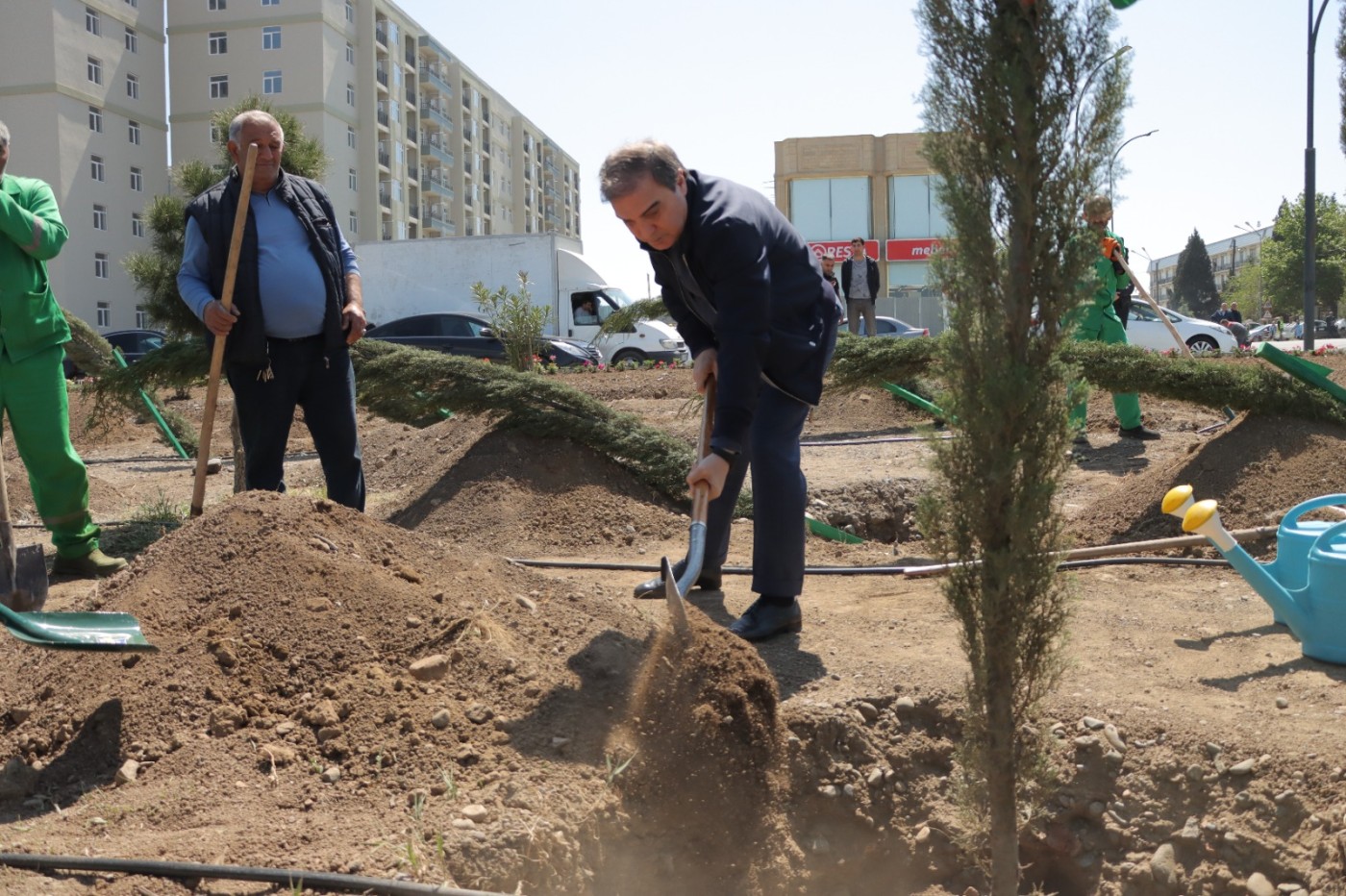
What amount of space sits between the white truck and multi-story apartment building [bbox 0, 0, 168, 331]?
51.4 ft

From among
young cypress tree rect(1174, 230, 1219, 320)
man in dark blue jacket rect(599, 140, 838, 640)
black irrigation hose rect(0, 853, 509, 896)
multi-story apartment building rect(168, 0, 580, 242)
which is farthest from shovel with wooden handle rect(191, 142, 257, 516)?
young cypress tree rect(1174, 230, 1219, 320)

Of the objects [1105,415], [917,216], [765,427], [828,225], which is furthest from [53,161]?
[765,427]

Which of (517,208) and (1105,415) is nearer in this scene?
(1105,415)

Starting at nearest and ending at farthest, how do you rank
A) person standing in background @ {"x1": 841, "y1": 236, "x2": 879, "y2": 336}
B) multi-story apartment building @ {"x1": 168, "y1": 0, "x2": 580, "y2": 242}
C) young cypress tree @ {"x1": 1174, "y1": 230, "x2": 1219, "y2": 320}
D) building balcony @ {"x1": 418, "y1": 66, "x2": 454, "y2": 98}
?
person standing in background @ {"x1": 841, "y1": 236, "x2": 879, "y2": 336}
multi-story apartment building @ {"x1": 168, "y1": 0, "x2": 580, "y2": 242}
building balcony @ {"x1": 418, "y1": 66, "x2": 454, "y2": 98}
young cypress tree @ {"x1": 1174, "y1": 230, "x2": 1219, "y2": 320}

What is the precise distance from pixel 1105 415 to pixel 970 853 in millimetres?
8278

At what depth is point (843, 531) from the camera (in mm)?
6141

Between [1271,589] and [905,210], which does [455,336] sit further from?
[905,210]

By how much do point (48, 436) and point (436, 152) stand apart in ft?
193

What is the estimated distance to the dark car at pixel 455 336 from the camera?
Result: 59.5 feet

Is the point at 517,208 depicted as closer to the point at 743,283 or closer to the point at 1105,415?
the point at 1105,415

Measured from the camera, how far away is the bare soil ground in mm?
2619

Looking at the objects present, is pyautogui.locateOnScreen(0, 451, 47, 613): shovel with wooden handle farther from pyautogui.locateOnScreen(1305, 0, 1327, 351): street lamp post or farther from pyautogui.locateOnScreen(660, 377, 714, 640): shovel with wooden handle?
pyautogui.locateOnScreen(1305, 0, 1327, 351): street lamp post

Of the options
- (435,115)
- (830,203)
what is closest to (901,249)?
(830,203)

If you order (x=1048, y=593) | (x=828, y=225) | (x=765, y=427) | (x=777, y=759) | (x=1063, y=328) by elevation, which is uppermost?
→ (x=828, y=225)
